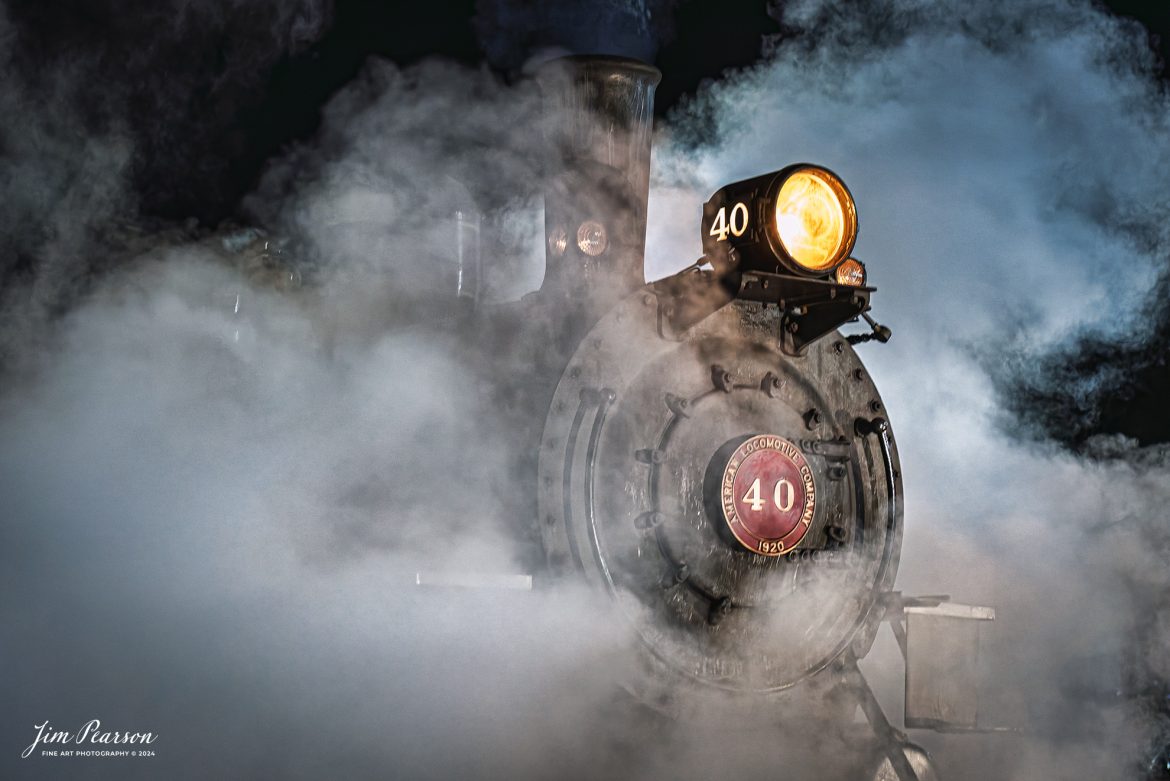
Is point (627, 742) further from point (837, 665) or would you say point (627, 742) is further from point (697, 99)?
point (697, 99)

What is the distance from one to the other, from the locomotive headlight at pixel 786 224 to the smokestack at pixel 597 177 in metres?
0.26

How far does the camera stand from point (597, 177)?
3412 mm

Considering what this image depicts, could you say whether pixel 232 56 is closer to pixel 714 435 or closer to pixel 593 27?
pixel 593 27

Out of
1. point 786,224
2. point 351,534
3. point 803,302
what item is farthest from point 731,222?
point 351,534

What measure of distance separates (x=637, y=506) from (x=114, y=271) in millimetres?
1887

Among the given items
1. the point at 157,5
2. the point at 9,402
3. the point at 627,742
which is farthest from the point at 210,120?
the point at 627,742

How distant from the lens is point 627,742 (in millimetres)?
3062

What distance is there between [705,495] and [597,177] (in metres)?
0.99

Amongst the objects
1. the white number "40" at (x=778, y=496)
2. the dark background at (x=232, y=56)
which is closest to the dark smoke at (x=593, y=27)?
the dark background at (x=232, y=56)

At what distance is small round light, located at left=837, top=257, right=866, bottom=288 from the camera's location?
→ 333 centimetres

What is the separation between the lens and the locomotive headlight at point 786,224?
3.16m

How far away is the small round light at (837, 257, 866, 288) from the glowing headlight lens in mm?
58

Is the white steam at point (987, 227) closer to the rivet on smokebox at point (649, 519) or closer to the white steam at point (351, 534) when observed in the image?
the white steam at point (351, 534)

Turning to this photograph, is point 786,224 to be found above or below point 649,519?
above
